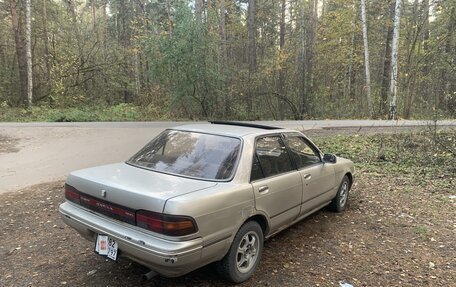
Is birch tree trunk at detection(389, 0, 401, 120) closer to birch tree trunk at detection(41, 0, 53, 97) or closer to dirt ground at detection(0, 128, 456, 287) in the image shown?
dirt ground at detection(0, 128, 456, 287)

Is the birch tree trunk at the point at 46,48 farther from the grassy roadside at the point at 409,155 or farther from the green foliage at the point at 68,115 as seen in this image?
the grassy roadside at the point at 409,155

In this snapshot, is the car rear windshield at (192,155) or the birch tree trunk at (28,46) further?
the birch tree trunk at (28,46)

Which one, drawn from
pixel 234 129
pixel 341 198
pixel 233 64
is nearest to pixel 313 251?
pixel 341 198

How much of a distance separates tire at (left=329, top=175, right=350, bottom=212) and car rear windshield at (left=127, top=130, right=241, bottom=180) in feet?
8.12

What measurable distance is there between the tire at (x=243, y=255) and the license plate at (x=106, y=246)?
0.96m

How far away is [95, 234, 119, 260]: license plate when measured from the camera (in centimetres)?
317

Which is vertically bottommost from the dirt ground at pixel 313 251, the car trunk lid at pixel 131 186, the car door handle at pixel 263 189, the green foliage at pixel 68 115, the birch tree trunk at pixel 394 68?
the dirt ground at pixel 313 251

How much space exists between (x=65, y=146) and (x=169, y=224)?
9251mm

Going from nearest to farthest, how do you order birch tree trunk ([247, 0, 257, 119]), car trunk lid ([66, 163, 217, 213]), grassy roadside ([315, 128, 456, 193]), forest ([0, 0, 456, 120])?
1. car trunk lid ([66, 163, 217, 213])
2. grassy roadside ([315, 128, 456, 193])
3. forest ([0, 0, 456, 120])
4. birch tree trunk ([247, 0, 257, 119])

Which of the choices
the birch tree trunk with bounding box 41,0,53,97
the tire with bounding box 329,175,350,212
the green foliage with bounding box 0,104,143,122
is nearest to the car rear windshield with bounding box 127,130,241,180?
the tire with bounding box 329,175,350,212

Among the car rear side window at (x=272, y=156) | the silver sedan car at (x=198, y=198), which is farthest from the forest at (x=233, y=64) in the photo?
the silver sedan car at (x=198, y=198)

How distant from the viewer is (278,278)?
3.66 m

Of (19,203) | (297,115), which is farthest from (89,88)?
(19,203)

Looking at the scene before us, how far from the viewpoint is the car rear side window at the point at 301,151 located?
4.52 m
